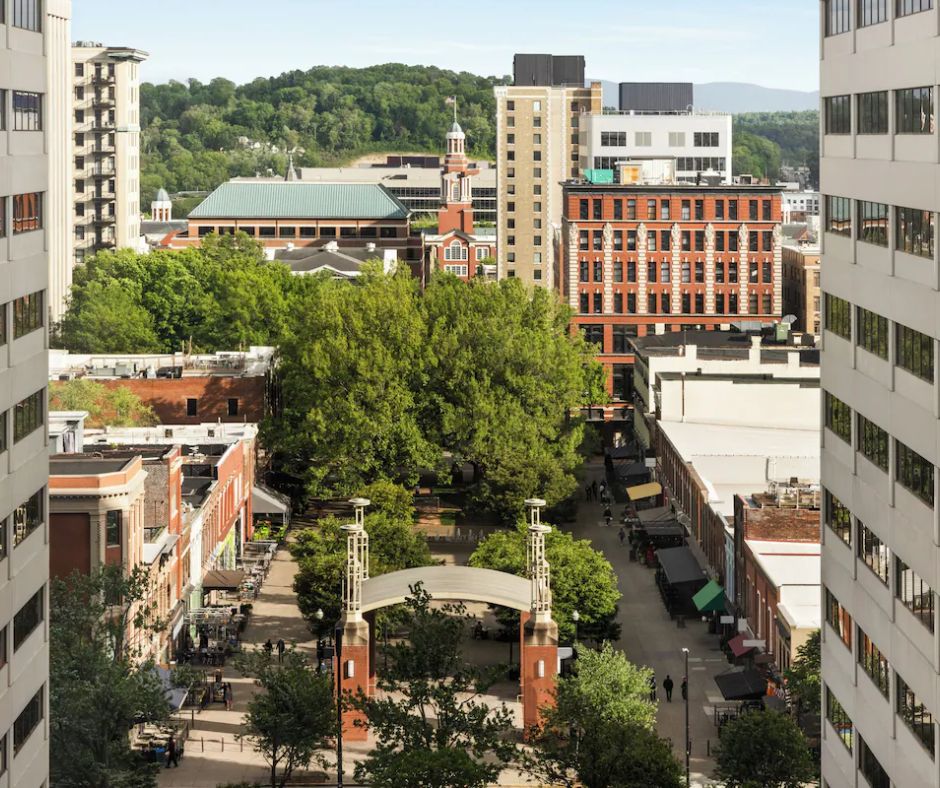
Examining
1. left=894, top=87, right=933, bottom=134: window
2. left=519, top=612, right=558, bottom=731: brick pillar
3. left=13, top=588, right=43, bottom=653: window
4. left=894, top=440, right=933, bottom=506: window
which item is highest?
left=894, top=87, right=933, bottom=134: window

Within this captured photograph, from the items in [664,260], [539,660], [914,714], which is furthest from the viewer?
[664,260]

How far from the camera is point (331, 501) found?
120 metres

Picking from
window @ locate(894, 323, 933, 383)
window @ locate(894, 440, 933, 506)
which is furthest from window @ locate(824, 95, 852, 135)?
window @ locate(894, 440, 933, 506)

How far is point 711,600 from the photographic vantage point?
86.1m

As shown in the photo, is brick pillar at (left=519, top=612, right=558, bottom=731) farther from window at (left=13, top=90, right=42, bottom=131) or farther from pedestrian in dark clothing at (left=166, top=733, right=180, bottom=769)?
window at (left=13, top=90, right=42, bottom=131)

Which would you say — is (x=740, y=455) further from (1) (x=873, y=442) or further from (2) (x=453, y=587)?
(1) (x=873, y=442)

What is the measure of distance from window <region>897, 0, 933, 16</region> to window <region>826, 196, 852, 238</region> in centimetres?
533

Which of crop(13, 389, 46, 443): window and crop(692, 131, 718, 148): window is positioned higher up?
crop(692, 131, 718, 148): window

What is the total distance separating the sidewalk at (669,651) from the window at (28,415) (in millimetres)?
28318

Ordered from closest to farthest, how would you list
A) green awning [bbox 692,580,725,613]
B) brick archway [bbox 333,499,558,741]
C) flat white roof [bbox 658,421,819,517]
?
brick archway [bbox 333,499,558,741] < green awning [bbox 692,580,725,613] < flat white roof [bbox 658,421,819,517]

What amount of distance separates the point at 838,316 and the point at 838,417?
6.79 ft

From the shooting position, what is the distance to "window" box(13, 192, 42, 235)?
3528 centimetres

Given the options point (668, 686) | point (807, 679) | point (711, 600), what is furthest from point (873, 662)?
point (711, 600)

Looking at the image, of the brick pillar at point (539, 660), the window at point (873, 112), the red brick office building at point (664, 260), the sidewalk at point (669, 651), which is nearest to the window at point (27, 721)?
the window at point (873, 112)
